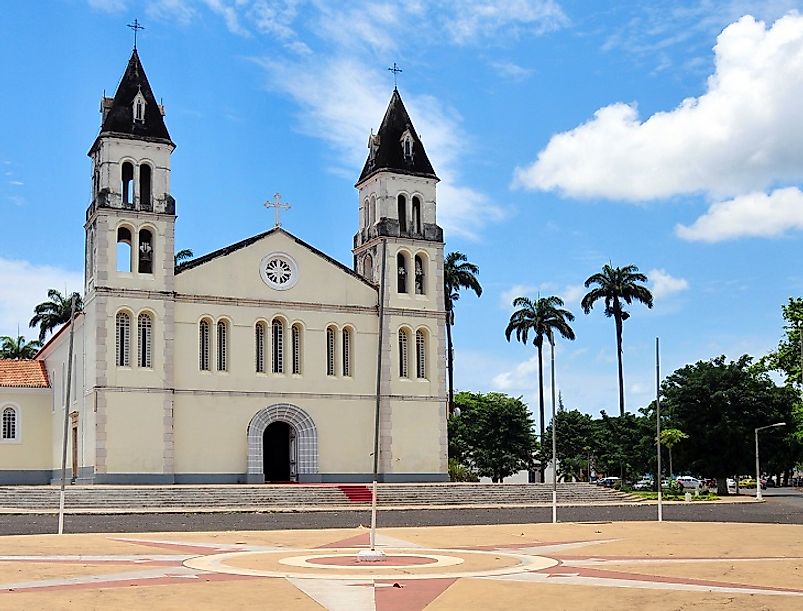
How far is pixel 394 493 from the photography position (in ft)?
151

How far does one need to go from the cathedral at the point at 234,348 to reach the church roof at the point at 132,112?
82 millimetres

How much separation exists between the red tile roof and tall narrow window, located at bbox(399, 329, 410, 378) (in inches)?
653

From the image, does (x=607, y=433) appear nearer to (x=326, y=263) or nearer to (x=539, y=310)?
(x=539, y=310)

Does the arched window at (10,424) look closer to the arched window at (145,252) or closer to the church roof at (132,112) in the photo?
the arched window at (145,252)

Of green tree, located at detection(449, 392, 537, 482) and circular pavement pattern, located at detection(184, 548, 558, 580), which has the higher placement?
green tree, located at detection(449, 392, 537, 482)

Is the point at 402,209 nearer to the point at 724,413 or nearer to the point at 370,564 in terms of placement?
the point at 724,413

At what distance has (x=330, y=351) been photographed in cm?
5166

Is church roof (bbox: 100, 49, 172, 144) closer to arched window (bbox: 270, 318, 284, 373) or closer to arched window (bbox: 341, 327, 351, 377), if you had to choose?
arched window (bbox: 270, 318, 284, 373)

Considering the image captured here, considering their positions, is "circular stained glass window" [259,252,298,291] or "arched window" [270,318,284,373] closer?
"arched window" [270,318,284,373]

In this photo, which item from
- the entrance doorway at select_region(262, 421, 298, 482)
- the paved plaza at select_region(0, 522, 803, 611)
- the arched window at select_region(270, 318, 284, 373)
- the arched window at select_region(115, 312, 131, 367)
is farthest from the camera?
the entrance doorway at select_region(262, 421, 298, 482)

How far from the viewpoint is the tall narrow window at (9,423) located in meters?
52.8

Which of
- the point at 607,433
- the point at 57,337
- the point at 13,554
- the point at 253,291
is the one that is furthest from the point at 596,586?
the point at 607,433

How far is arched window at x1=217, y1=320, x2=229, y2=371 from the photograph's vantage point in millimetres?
49375

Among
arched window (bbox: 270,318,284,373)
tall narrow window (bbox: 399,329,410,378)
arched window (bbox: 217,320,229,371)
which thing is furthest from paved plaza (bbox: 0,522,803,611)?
tall narrow window (bbox: 399,329,410,378)
